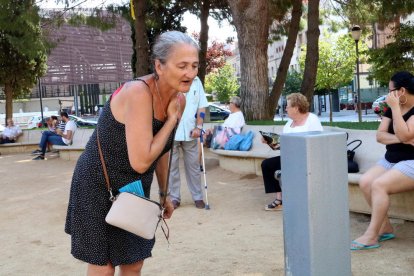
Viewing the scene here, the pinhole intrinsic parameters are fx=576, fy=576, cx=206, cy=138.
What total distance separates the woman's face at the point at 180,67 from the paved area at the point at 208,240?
2.34 m

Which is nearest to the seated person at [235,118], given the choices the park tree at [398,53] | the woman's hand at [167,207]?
the woman's hand at [167,207]

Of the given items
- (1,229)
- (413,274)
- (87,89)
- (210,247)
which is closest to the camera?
(413,274)

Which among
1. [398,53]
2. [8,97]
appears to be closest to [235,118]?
[398,53]

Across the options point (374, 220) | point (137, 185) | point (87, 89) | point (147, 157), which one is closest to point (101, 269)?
point (137, 185)

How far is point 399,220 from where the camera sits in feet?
18.4

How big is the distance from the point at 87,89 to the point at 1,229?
69441 mm

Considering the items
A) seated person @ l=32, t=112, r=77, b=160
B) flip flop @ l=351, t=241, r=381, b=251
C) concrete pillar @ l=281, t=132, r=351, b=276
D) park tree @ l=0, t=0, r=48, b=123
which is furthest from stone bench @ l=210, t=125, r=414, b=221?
park tree @ l=0, t=0, r=48, b=123

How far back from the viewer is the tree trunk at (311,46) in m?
13.7

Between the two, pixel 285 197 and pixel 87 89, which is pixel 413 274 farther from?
pixel 87 89

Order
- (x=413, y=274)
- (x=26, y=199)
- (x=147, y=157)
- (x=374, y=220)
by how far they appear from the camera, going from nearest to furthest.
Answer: (x=147, y=157) < (x=413, y=274) < (x=374, y=220) < (x=26, y=199)

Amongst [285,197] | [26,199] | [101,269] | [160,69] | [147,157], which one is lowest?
[26,199]

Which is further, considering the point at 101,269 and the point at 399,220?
the point at 399,220

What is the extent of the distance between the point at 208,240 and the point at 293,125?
5.97ft

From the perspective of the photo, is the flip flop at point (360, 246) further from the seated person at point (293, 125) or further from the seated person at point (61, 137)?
the seated person at point (61, 137)
